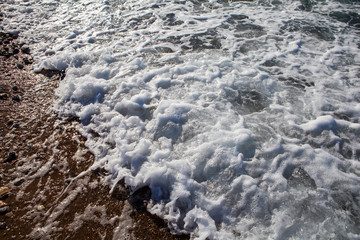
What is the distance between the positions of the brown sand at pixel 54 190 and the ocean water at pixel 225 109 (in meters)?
0.21

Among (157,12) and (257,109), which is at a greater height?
(157,12)

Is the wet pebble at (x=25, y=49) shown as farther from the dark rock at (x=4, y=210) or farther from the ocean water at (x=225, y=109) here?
the dark rock at (x=4, y=210)

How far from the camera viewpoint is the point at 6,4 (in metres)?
9.22

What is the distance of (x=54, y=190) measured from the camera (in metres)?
3.17

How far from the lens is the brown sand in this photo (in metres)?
2.76

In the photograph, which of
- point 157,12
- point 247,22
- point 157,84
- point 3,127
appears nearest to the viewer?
point 3,127

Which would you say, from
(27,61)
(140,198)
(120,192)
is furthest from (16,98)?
(140,198)

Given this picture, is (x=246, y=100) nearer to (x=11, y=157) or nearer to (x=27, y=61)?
(x=11, y=157)

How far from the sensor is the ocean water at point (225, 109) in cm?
285

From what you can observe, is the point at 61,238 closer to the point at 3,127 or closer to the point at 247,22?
the point at 3,127

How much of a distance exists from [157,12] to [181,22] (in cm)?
128

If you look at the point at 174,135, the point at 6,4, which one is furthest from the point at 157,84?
the point at 6,4

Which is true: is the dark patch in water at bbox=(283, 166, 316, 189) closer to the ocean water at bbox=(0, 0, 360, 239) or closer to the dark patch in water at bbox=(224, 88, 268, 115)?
the ocean water at bbox=(0, 0, 360, 239)

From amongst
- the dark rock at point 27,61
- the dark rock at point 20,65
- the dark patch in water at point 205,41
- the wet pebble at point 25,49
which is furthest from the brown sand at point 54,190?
the dark patch in water at point 205,41
